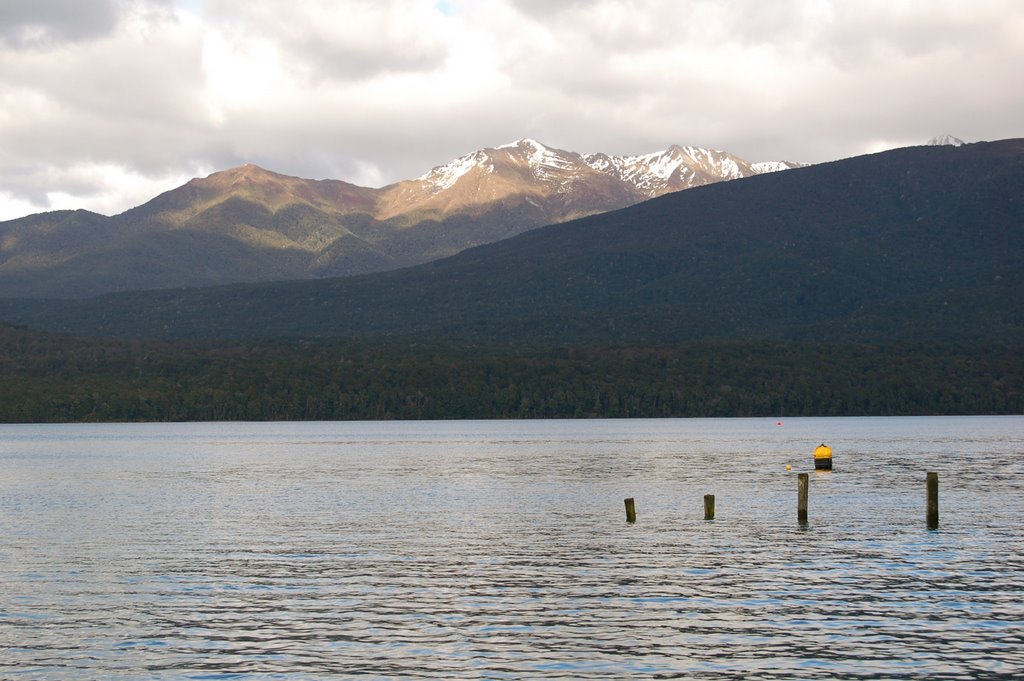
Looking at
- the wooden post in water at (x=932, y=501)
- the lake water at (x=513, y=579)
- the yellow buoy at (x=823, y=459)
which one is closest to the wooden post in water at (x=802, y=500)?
the lake water at (x=513, y=579)

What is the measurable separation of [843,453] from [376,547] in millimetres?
94164

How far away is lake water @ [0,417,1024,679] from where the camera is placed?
3484 centimetres

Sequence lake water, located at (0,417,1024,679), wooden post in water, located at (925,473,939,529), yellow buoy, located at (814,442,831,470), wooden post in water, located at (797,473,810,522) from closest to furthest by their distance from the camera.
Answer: lake water, located at (0,417,1024,679) → wooden post in water, located at (925,473,939,529) → wooden post in water, located at (797,473,810,522) → yellow buoy, located at (814,442,831,470)

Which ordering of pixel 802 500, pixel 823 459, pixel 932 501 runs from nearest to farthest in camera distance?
pixel 932 501 → pixel 802 500 → pixel 823 459

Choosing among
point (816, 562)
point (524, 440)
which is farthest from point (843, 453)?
point (816, 562)

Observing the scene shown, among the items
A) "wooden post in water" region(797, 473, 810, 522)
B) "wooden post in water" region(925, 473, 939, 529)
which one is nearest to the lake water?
"wooden post in water" region(925, 473, 939, 529)

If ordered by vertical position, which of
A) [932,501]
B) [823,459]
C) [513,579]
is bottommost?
[513,579]

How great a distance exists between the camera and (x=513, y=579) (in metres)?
48.3

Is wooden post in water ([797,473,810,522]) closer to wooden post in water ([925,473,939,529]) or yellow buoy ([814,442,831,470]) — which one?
wooden post in water ([925,473,939,529])

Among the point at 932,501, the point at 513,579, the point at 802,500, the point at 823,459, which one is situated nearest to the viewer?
the point at 513,579

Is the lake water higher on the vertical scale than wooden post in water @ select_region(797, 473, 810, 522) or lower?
lower

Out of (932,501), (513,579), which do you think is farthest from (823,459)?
(513,579)

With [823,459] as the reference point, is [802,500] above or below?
below

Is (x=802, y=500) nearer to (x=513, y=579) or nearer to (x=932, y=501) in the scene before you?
(x=932, y=501)
